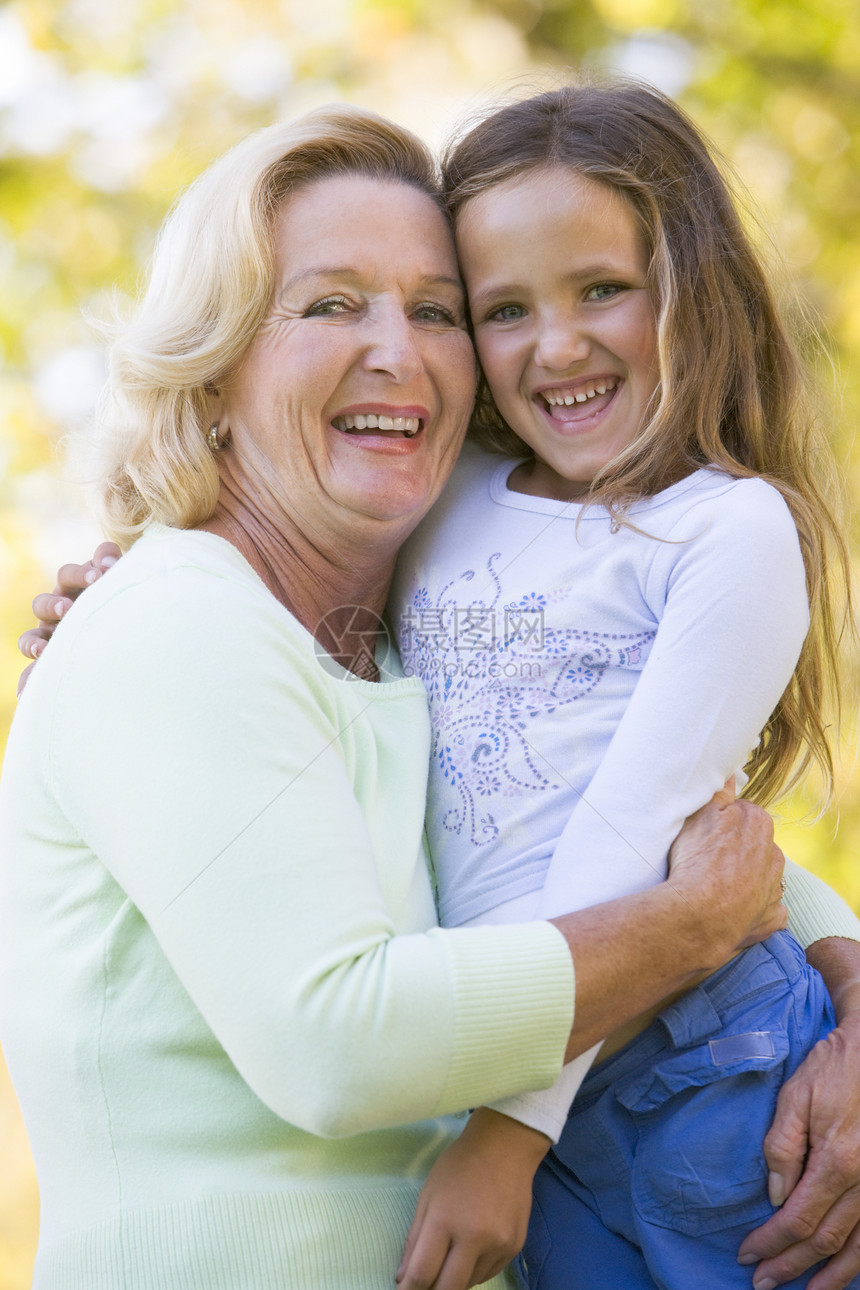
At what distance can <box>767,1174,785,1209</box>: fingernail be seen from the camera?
49.3 inches

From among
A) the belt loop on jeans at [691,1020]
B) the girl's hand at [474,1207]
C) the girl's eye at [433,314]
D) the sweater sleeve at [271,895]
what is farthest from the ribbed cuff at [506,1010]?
the girl's eye at [433,314]

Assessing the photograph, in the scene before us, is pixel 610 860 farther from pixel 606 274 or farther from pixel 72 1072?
pixel 606 274

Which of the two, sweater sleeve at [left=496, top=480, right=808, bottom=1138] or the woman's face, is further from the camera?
the woman's face

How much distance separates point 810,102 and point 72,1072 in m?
4.05

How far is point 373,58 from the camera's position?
3932 mm

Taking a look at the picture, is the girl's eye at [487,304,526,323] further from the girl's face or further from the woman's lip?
the woman's lip

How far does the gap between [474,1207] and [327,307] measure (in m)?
1.04

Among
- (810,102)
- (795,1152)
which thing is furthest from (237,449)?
(810,102)

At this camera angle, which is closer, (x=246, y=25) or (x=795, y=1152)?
(x=795, y=1152)

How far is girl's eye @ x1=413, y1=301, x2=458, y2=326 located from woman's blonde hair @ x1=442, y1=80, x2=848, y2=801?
0.51 ft

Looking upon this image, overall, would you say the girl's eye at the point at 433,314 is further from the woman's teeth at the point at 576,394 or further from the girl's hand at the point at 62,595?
the girl's hand at the point at 62,595

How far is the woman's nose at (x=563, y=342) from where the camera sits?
1.54 m

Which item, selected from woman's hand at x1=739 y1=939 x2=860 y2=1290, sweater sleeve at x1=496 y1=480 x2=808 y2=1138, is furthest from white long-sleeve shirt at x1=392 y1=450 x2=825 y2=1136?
woman's hand at x1=739 y1=939 x2=860 y2=1290

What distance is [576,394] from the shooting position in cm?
160
